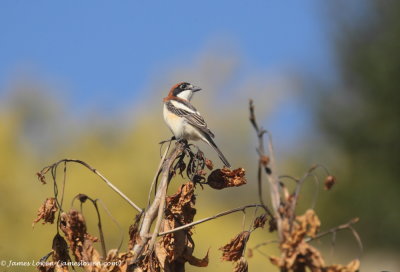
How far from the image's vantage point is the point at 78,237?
291 centimetres

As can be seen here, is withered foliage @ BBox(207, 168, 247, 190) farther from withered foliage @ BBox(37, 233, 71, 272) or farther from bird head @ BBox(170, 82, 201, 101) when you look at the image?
bird head @ BBox(170, 82, 201, 101)

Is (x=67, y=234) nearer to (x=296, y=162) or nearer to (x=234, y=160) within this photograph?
(x=296, y=162)

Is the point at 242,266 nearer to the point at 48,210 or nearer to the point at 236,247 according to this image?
the point at 236,247

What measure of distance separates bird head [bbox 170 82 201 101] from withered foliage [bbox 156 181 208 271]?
16.7ft

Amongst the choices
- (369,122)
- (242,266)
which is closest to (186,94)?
(242,266)

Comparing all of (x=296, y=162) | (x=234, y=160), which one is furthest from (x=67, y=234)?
(x=234, y=160)

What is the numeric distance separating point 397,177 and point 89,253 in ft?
77.0

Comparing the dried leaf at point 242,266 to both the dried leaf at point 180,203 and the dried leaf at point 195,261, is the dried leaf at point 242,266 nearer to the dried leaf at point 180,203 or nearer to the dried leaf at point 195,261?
the dried leaf at point 195,261

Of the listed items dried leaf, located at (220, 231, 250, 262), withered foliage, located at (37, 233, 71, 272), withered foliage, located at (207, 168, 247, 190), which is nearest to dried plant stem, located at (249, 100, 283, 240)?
dried leaf, located at (220, 231, 250, 262)

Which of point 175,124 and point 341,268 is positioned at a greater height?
point 175,124

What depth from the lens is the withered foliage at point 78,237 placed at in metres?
2.85

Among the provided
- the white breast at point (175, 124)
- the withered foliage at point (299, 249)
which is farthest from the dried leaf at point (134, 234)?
the white breast at point (175, 124)

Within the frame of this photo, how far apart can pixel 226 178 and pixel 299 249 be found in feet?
3.22

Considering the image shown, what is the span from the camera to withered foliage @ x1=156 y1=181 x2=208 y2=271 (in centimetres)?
296
